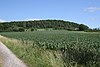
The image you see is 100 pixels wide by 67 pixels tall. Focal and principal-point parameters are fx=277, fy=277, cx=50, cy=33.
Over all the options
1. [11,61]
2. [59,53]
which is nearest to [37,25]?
[59,53]

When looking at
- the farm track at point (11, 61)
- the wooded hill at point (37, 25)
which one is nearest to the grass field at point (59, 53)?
the farm track at point (11, 61)

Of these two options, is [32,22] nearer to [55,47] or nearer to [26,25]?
[26,25]

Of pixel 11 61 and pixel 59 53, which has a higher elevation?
pixel 59 53

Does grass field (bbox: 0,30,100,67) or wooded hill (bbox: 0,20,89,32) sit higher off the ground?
grass field (bbox: 0,30,100,67)

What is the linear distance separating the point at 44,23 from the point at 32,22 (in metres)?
10.4

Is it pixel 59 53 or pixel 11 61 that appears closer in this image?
pixel 11 61

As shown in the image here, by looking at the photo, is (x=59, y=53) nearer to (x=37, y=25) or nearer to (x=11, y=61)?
(x=11, y=61)

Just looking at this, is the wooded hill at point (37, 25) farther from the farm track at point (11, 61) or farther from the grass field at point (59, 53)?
the farm track at point (11, 61)

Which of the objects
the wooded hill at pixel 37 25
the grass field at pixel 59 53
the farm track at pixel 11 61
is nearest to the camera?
the grass field at pixel 59 53

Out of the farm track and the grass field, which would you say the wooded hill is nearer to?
the grass field

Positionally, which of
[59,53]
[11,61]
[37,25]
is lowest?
[37,25]

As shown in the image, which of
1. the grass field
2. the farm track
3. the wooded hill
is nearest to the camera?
the grass field

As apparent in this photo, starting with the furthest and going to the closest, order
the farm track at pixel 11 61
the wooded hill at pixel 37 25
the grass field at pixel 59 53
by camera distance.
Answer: the wooded hill at pixel 37 25 → the farm track at pixel 11 61 → the grass field at pixel 59 53

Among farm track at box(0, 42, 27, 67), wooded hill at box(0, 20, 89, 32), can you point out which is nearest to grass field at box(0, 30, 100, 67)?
farm track at box(0, 42, 27, 67)
